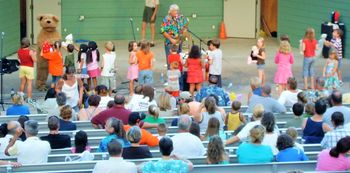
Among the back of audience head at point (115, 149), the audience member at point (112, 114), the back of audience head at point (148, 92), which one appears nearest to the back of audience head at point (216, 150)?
the back of audience head at point (115, 149)

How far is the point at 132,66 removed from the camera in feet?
60.2

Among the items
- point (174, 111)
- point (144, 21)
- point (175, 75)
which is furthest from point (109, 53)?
point (144, 21)

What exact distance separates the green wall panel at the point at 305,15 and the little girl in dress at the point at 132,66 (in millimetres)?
6890

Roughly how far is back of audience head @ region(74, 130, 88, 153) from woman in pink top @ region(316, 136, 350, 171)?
287 centimetres

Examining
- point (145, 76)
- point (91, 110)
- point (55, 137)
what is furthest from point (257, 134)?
point (145, 76)

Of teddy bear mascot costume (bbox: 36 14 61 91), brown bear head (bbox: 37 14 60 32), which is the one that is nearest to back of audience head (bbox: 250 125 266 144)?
teddy bear mascot costume (bbox: 36 14 61 91)

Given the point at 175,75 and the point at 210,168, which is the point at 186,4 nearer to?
the point at 175,75

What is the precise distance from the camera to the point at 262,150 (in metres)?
10.7

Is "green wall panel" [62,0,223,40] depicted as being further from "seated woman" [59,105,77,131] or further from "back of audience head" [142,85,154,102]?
"seated woman" [59,105,77,131]

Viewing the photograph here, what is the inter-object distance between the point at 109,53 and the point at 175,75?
168 cm

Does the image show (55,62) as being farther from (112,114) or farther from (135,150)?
(135,150)

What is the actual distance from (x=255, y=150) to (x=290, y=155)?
0.41 meters

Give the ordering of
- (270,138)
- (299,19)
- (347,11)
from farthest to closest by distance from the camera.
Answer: (299,19), (347,11), (270,138)

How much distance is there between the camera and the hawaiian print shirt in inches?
820
